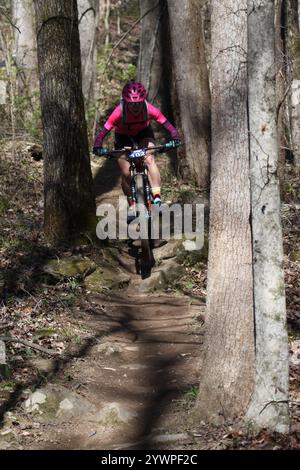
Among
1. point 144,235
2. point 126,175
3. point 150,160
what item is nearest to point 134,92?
point 150,160

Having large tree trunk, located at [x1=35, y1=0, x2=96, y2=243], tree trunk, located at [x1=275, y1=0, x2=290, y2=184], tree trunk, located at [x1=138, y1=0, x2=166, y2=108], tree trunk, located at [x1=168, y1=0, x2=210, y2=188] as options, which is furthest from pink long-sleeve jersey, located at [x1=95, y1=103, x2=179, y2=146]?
tree trunk, located at [x1=138, y1=0, x2=166, y2=108]

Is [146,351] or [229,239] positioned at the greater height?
[229,239]

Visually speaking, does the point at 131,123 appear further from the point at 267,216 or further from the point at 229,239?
the point at 267,216

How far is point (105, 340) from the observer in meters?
7.97

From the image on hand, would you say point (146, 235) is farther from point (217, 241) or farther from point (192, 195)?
point (217, 241)

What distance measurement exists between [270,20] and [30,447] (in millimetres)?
3768

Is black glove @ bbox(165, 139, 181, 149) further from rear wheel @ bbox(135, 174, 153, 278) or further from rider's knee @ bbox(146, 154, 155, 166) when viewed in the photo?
rear wheel @ bbox(135, 174, 153, 278)

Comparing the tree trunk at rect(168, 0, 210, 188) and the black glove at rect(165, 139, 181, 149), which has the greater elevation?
the tree trunk at rect(168, 0, 210, 188)

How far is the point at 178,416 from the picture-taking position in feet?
19.8

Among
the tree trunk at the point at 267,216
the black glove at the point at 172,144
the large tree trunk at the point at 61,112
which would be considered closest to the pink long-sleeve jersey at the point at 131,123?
the black glove at the point at 172,144

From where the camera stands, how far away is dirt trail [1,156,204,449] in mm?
5859

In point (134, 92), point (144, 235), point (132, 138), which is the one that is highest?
point (134, 92)

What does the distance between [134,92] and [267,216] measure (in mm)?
5182

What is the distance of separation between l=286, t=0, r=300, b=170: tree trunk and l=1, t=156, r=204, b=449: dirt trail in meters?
5.44
